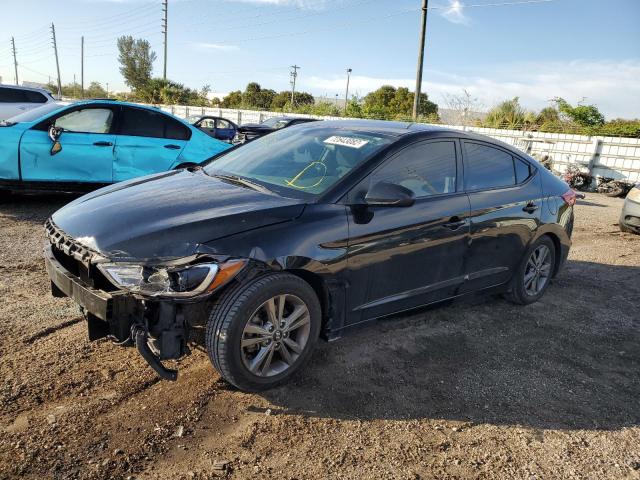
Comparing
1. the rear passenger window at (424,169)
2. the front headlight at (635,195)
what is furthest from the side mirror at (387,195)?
the front headlight at (635,195)

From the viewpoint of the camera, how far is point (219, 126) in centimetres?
2059

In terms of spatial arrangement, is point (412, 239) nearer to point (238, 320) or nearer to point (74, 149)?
point (238, 320)

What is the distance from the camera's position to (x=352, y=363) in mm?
3529

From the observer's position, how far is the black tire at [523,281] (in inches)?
184

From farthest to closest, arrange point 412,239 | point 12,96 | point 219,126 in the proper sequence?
point 219,126 < point 12,96 < point 412,239

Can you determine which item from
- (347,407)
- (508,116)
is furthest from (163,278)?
(508,116)

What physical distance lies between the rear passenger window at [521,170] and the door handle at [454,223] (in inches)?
41.1

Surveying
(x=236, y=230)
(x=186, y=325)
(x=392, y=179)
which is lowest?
(x=186, y=325)

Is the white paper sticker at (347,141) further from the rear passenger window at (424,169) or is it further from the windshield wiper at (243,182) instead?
the windshield wiper at (243,182)

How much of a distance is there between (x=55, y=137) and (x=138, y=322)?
522cm

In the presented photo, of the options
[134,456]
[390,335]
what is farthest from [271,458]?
[390,335]

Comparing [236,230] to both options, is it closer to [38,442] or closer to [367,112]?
[38,442]

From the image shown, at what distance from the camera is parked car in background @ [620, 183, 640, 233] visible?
8609 millimetres

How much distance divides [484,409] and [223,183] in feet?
7.47
